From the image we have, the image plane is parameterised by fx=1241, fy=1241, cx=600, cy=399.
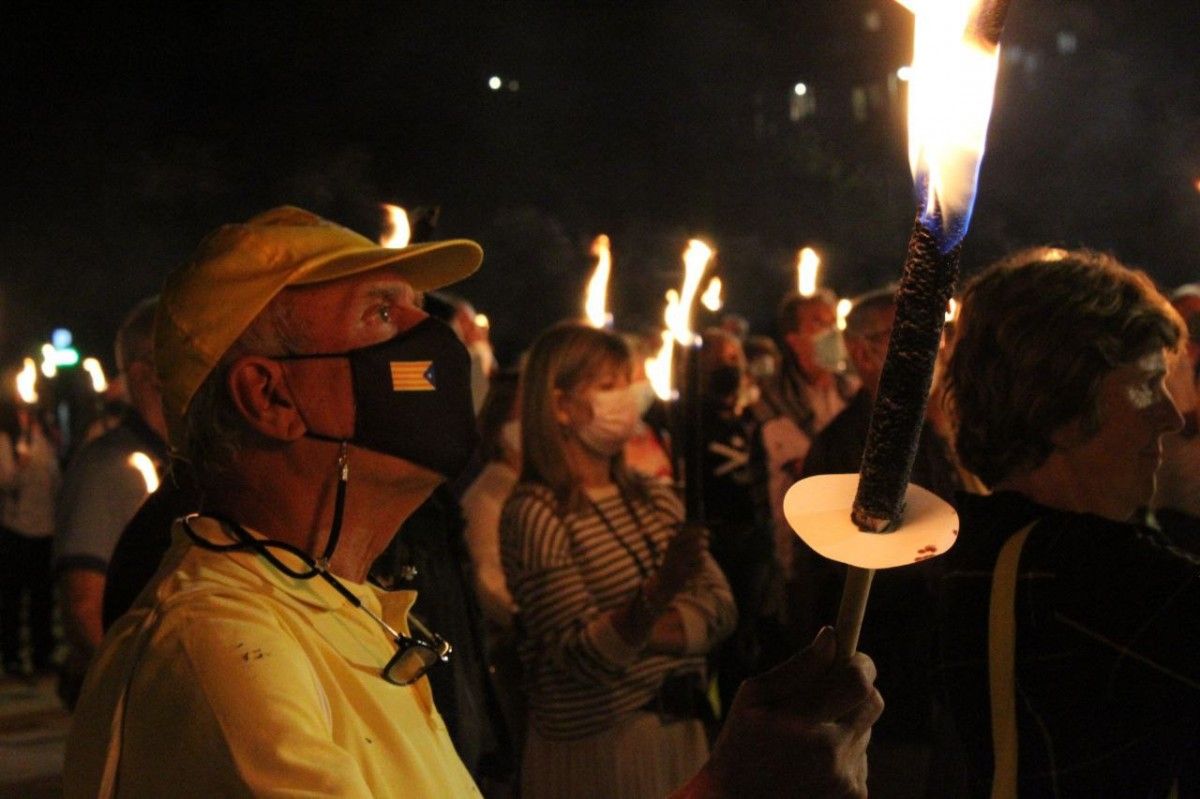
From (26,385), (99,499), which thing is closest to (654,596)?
(99,499)

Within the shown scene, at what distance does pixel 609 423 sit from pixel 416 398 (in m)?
2.46

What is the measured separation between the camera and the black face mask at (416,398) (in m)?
2.27

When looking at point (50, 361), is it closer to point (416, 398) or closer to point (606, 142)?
point (606, 142)

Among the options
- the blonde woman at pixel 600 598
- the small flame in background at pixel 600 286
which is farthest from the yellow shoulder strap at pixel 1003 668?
the small flame in background at pixel 600 286

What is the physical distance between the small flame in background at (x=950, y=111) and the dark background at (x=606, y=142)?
6.04 metres

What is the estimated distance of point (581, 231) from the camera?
2138 centimetres

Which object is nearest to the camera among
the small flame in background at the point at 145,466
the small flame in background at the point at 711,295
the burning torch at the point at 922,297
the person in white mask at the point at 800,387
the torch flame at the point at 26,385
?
the burning torch at the point at 922,297

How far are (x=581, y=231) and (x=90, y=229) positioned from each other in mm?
8333

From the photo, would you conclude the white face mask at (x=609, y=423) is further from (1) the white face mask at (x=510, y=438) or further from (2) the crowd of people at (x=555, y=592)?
(1) the white face mask at (x=510, y=438)

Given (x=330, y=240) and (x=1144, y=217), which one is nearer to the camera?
(x=330, y=240)

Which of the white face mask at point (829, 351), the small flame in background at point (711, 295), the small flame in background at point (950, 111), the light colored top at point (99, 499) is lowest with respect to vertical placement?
the white face mask at point (829, 351)

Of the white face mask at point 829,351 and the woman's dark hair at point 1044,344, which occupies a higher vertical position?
the woman's dark hair at point 1044,344

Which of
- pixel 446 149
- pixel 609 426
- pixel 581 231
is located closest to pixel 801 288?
pixel 609 426

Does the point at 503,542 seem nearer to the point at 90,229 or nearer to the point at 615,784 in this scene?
the point at 615,784
